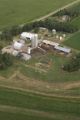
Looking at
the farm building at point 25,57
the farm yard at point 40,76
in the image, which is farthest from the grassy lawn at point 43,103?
the farm building at point 25,57

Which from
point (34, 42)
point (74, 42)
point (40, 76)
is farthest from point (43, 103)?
point (74, 42)

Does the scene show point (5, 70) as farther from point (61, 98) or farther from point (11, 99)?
point (61, 98)

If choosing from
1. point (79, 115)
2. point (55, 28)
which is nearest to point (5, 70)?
point (79, 115)

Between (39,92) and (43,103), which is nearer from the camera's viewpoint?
(43,103)

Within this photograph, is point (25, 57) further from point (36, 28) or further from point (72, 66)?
point (36, 28)

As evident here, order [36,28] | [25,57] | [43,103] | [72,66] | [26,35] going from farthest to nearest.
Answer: [36,28] → [26,35] → [25,57] → [72,66] → [43,103]

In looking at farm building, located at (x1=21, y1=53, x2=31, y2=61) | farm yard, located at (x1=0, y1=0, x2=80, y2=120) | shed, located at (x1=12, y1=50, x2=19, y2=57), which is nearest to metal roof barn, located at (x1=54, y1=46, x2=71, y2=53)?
farm yard, located at (x1=0, y1=0, x2=80, y2=120)

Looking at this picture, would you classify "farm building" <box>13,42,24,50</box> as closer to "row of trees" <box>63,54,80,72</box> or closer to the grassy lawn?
"row of trees" <box>63,54,80,72</box>
